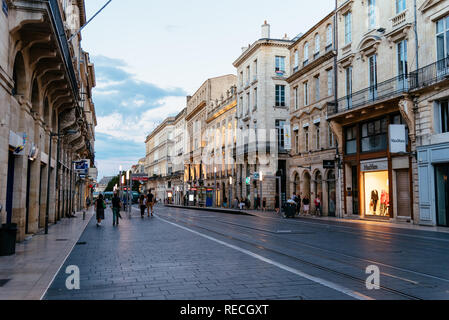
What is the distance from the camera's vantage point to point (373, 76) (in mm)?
28578

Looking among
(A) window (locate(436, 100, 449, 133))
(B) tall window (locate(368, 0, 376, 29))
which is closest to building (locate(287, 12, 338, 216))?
(B) tall window (locate(368, 0, 376, 29))

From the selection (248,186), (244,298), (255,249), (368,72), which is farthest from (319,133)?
(244,298)

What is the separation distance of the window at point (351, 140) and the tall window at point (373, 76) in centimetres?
308

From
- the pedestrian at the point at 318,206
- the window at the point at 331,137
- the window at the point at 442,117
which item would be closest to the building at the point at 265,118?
the pedestrian at the point at 318,206

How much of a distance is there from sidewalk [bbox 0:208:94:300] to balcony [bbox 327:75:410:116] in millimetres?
19182

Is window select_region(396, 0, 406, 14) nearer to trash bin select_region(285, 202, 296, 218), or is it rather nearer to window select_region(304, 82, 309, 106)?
window select_region(304, 82, 309, 106)

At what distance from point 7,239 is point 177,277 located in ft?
17.1

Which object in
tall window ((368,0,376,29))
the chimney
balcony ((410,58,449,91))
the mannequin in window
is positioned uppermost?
the chimney

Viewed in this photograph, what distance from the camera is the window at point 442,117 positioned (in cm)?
2202

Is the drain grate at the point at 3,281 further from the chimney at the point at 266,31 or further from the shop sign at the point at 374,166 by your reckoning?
the chimney at the point at 266,31

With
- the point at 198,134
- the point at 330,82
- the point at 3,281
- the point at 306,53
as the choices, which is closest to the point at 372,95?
the point at 330,82

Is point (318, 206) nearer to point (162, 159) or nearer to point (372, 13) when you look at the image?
point (372, 13)

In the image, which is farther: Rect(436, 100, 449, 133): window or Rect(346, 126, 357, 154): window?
Rect(346, 126, 357, 154): window

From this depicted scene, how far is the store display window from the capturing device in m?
27.1
